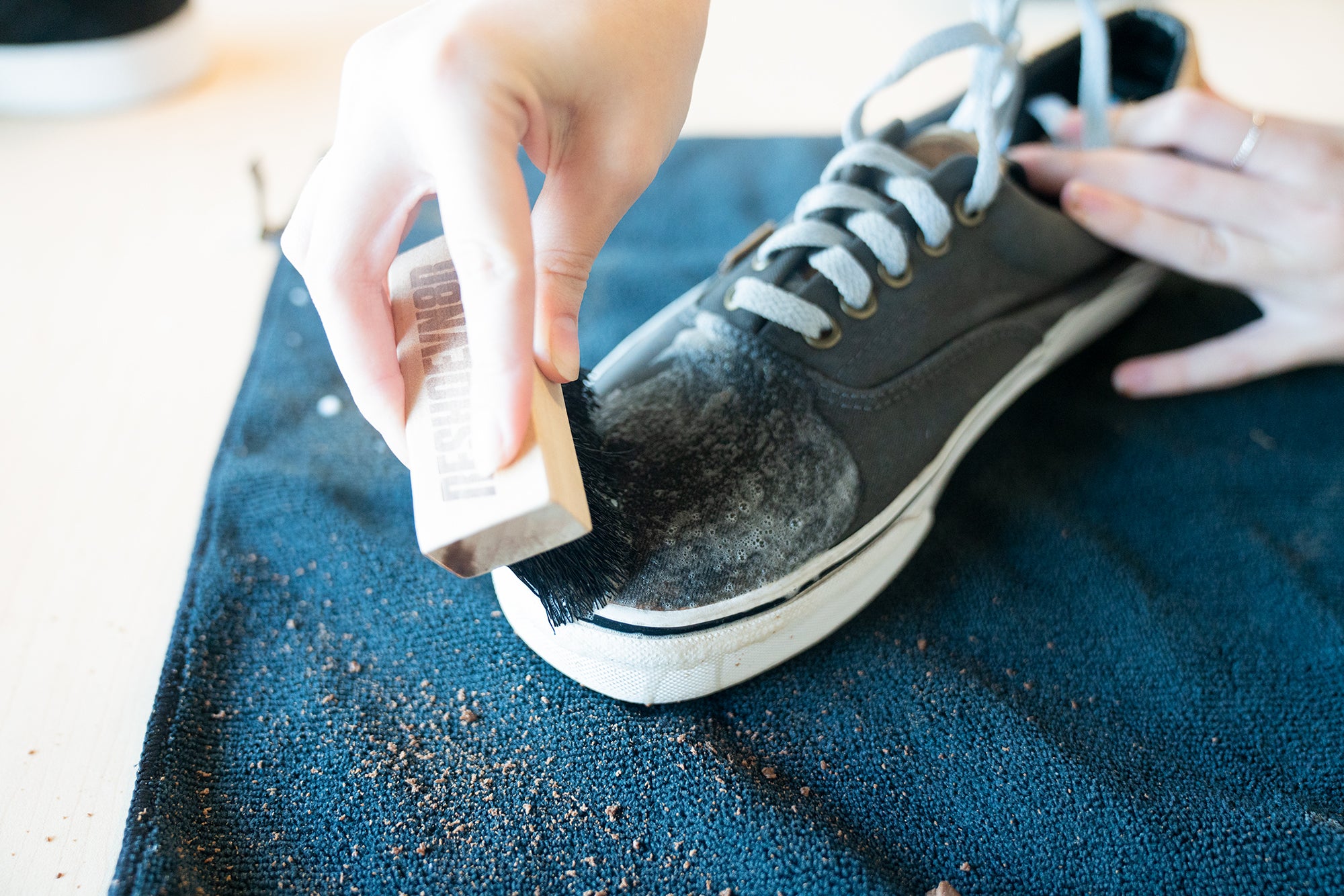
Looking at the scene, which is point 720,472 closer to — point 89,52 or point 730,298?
point 730,298

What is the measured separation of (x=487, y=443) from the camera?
1.37 ft

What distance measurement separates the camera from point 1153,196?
718mm

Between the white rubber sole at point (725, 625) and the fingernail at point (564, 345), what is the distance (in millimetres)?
145

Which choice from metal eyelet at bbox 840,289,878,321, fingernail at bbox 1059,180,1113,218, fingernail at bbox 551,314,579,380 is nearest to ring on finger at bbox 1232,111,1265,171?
fingernail at bbox 1059,180,1113,218

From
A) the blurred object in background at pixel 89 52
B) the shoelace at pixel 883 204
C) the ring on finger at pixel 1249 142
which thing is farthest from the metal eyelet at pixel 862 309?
the blurred object in background at pixel 89 52

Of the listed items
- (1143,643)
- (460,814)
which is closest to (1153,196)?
(1143,643)

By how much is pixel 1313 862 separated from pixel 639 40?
1.93 ft

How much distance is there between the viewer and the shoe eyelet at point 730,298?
2.01 ft

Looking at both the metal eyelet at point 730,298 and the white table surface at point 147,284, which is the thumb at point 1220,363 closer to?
the metal eyelet at point 730,298

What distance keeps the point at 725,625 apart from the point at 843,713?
Result: 99 millimetres

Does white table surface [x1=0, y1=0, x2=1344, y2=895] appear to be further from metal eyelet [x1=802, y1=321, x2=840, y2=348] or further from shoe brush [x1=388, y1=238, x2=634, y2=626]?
metal eyelet [x1=802, y1=321, x2=840, y2=348]

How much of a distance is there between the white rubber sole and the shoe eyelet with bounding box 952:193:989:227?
0.57 feet

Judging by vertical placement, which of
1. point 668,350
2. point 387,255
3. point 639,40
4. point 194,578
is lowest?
point 194,578

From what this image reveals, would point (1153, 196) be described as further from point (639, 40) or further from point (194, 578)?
point (194, 578)
